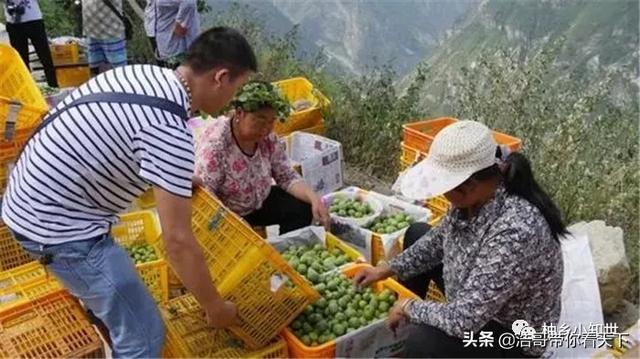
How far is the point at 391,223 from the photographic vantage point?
3.99 metres

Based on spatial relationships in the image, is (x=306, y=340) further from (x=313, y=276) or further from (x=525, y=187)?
(x=525, y=187)

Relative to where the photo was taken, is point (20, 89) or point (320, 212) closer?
point (320, 212)

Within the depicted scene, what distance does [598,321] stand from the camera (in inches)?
128

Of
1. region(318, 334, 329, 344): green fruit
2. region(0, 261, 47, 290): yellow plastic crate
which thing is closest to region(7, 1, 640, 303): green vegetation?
region(318, 334, 329, 344): green fruit

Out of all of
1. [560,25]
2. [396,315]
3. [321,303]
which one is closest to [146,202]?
[321,303]

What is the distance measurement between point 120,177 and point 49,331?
78 cm

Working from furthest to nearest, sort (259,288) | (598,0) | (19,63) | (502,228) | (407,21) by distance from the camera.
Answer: (407,21) → (598,0) → (19,63) → (259,288) → (502,228)

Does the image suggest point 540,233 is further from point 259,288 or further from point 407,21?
point 407,21

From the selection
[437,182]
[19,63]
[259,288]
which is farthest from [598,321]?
[19,63]

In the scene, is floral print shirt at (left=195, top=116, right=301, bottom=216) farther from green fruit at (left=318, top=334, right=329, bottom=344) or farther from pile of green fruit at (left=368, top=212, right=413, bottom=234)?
green fruit at (left=318, top=334, right=329, bottom=344)

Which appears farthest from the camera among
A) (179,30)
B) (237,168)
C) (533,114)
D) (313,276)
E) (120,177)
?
(179,30)

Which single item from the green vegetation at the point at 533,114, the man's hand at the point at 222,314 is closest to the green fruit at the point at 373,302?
the man's hand at the point at 222,314

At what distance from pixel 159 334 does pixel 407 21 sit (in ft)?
195

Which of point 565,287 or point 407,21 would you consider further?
point 407,21
